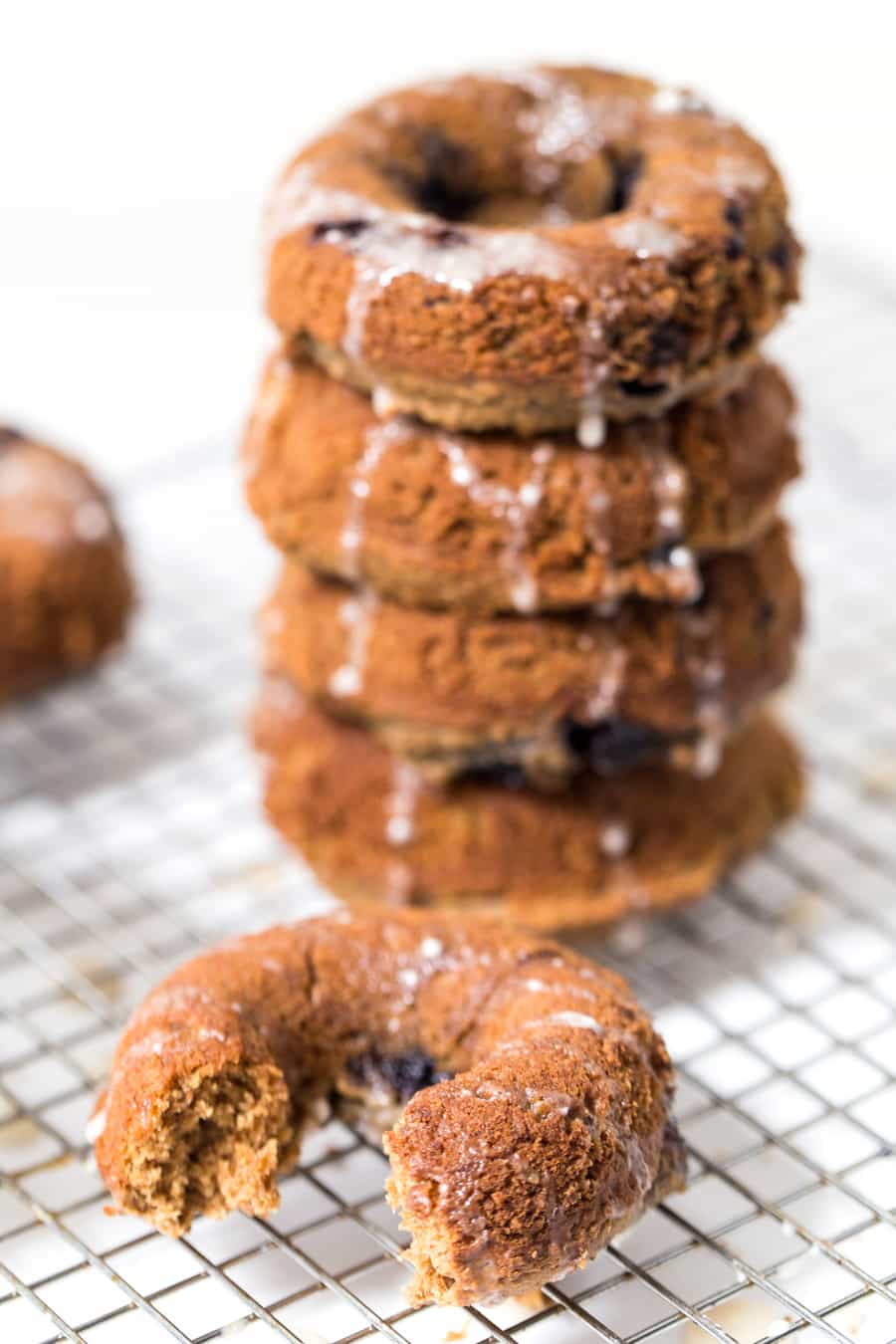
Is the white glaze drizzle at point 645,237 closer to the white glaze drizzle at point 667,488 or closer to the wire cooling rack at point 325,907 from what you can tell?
the white glaze drizzle at point 667,488

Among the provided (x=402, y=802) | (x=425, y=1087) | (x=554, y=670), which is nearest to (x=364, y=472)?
(x=554, y=670)

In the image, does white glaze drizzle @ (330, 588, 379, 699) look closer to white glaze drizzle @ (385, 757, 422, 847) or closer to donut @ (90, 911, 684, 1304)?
white glaze drizzle @ (385, 757, 422, 847)

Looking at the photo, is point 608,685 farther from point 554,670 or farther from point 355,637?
point 355,637

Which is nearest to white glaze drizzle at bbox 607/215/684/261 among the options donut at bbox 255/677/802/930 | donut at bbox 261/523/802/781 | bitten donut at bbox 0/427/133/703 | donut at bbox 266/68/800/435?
donut at bbox 266/68/800/435

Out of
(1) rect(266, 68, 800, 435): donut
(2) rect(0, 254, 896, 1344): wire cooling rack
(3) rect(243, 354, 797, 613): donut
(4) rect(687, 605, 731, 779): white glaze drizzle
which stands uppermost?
(1) rect(266, 68, 800, 435): donut

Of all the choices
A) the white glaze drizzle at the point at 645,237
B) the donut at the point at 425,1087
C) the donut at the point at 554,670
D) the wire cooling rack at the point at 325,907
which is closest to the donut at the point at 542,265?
the white glaze drizzle at the point at 645,237

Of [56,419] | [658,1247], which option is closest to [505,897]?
[658,1247]

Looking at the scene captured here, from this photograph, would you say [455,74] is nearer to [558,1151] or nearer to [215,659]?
[215,659]
